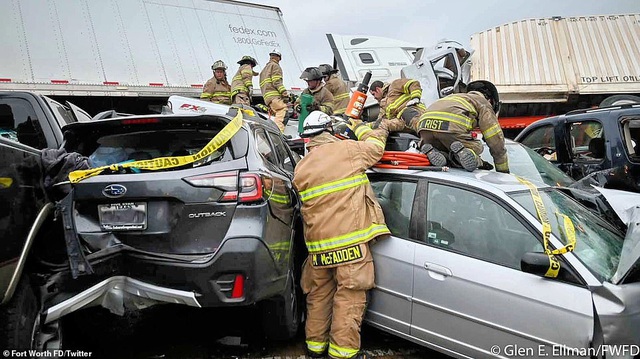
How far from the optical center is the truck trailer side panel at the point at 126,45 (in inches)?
292

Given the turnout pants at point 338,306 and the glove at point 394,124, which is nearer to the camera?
the turnout pants at point 338,306

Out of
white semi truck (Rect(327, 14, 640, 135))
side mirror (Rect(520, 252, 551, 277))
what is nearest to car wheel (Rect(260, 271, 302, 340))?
side mirror (Rect(520, 252, 551, 277))

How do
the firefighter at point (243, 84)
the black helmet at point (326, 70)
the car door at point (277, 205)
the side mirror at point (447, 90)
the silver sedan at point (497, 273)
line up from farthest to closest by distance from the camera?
1. the firefighter at point (243, 84)
2. the black helmet at point (326, 70)
3. the side mirror at point (447, 90)
4. the car door at point (277, 205)
5. the silver sedan at point (497, 273)

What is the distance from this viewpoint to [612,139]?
5.52 m

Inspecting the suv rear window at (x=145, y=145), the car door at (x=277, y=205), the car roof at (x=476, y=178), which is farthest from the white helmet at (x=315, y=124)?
the suv rear window at (x=145, y=145)

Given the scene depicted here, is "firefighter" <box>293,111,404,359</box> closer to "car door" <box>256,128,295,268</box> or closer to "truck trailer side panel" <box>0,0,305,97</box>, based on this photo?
"car door" <box>256,128,295,268</box>

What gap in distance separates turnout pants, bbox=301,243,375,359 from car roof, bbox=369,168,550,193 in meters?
0.71

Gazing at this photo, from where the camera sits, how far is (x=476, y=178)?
3.54 meters

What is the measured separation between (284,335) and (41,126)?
2.85 meters

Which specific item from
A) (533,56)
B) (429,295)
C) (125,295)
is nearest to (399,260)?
(429,295)

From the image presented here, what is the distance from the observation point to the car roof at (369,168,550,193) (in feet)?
11.0

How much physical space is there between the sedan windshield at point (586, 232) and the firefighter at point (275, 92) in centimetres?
565

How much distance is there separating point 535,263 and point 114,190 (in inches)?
103

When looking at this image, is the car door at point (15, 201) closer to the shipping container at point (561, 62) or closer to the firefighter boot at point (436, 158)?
the firefighter boot at point (436, 158)
